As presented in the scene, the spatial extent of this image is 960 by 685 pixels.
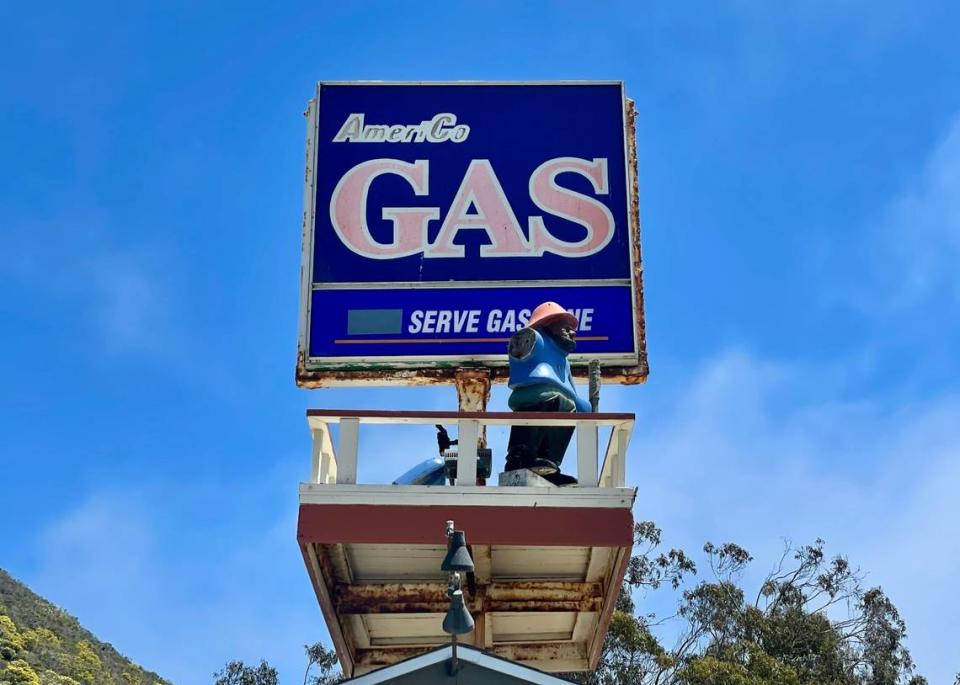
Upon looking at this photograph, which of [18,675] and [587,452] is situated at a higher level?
[18,675]

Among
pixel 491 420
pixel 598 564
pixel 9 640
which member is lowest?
pixel 598 564

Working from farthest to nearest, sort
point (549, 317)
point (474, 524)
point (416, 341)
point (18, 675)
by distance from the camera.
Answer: point (18, 675) → point (416, 341) → point (549, 317) → point (474, 524)

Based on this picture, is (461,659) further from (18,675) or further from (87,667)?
(87,667)

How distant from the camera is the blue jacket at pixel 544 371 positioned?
1044cm

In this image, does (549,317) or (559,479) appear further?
(549,317)

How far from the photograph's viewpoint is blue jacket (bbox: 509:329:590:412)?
1044 centimetres

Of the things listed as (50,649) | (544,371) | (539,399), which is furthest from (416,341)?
(50,649)

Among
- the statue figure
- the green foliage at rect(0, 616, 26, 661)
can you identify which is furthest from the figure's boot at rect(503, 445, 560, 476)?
the green foliage at rect(0, 616, 26, 661)

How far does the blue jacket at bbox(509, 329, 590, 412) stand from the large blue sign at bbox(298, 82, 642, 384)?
5.16 feet

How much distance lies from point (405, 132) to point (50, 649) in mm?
39191

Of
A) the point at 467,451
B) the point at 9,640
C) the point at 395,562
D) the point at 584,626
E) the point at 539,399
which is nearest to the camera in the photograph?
the point at 467,451

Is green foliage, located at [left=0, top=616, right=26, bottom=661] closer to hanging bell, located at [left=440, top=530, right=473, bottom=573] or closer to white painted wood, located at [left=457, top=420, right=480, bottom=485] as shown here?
white painted wood, located at [left=457, top=420, right=480, bottom=485]

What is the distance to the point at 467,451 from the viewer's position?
9.70 m

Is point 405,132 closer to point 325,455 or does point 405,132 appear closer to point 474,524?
point 325,455
